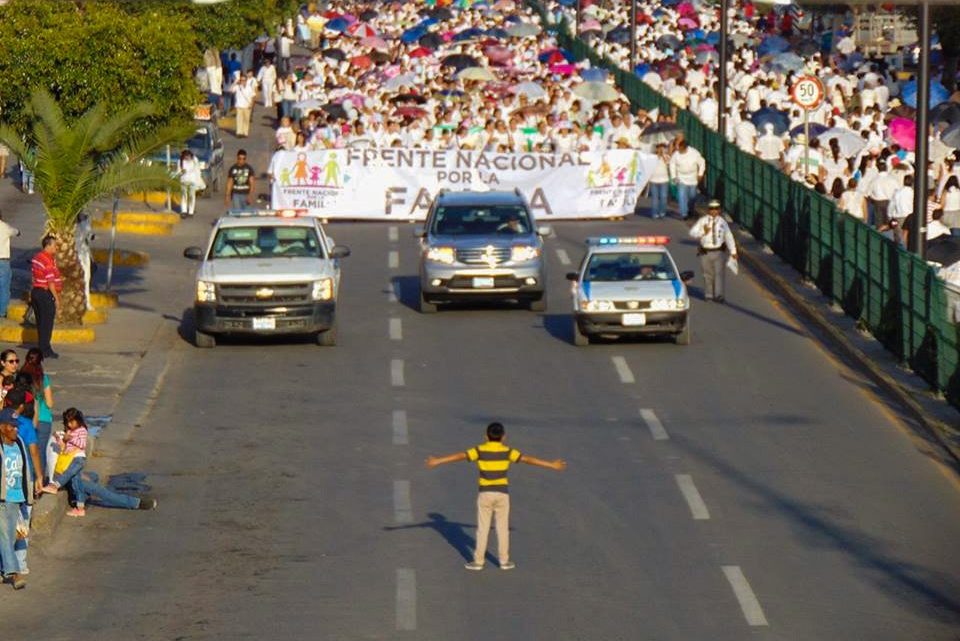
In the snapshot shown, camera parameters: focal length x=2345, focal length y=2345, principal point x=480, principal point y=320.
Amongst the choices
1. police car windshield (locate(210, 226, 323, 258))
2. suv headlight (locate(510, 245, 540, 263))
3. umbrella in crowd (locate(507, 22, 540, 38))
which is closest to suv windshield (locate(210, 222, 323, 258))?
police car windshield (locate(210, 226, 323, 258))

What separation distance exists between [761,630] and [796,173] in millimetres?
24571

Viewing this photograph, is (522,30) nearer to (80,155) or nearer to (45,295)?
(80,155)

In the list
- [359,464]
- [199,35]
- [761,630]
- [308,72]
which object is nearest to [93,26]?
[359,464]

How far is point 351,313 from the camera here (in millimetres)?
33938

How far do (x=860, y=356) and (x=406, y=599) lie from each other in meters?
12.2

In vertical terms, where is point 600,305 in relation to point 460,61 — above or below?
below

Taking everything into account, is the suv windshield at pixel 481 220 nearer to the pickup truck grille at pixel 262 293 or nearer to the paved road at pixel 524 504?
the paved road at pixel 524 504

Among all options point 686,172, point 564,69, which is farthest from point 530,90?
point 686,172

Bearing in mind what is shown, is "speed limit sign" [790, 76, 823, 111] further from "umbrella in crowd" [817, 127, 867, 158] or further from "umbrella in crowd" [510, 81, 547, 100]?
"umbrella in crowd" [510, 81, 547, 100]

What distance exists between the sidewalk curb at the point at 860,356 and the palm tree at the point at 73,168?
9206 mm

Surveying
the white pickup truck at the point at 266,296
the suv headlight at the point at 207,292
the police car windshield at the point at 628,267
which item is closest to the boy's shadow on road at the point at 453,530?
the white pickup truck at the point at 266,296

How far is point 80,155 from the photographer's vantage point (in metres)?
31.5

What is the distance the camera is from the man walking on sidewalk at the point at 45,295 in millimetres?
29438

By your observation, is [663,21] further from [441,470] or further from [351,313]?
[441,470]
